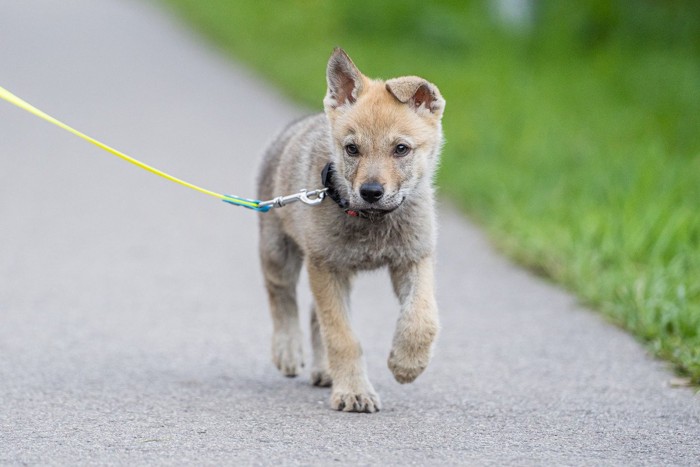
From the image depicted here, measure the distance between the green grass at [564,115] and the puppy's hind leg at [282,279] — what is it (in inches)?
73.9

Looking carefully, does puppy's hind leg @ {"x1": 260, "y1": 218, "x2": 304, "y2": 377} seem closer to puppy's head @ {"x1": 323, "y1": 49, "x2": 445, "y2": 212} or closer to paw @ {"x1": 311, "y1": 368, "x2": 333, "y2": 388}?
paw @ {"x1": 311, "y1": 368, "x2": 333, "y2": 388}

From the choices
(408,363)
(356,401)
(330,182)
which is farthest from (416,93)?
(356,401)

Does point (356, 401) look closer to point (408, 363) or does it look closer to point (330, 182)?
point (408, 363)

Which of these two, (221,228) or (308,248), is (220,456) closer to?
(308,248)

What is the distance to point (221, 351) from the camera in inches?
247

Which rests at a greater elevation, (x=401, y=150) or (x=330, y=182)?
(x=401, y=150)

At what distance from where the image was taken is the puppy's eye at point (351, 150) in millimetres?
5086

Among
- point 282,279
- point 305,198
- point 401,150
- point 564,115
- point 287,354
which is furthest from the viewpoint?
point 564,115

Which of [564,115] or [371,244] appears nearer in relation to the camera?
[371,244]

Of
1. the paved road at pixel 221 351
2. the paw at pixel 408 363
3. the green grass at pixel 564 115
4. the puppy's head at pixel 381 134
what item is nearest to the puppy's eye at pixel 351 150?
the puppy's head at pixel 381 134

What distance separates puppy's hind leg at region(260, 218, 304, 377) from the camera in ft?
19.4

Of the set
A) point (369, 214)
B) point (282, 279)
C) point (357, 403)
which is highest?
point (369, 214)

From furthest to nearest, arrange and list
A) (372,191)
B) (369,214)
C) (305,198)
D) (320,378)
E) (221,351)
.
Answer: (221,351) < (320,378) < (305,198) < (369,214) < (372,191)

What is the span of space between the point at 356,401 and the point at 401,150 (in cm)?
107
